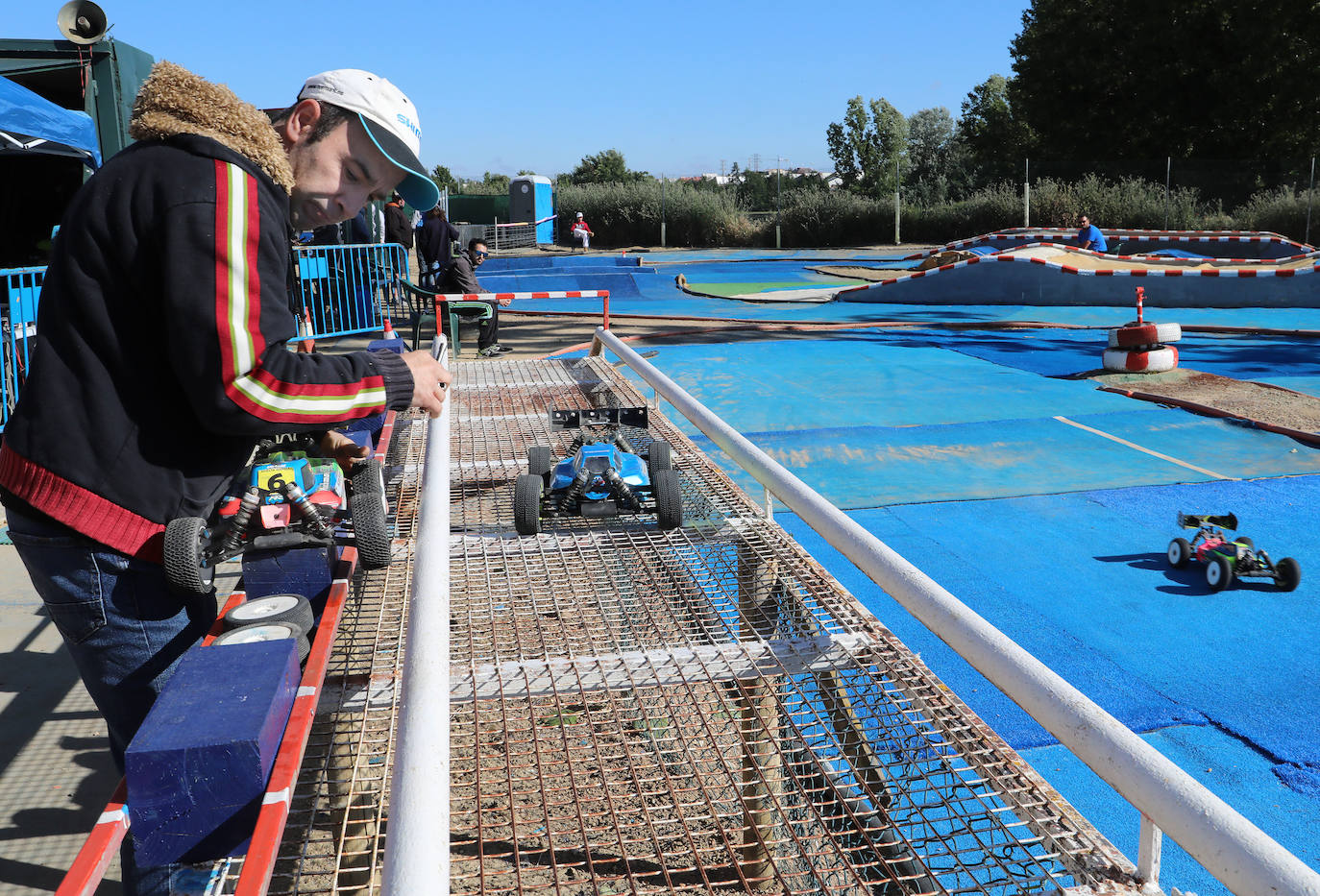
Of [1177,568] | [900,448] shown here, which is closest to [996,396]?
[900,448]

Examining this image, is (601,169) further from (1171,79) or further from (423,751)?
(423,751)

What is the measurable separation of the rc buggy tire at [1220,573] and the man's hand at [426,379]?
4635 mm

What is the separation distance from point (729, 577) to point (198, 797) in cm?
167

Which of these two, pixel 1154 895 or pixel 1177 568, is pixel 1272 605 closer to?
pixel 1177 568

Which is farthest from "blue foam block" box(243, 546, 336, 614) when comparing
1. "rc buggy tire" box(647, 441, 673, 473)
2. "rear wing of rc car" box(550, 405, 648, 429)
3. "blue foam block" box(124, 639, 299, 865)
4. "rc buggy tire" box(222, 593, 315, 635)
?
"rear wing of rc car" box(550, 405, 648, 429)

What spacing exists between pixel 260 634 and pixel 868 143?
203ft

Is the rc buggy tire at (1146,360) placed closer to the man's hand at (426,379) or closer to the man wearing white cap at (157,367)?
the man's hand at (426,379)

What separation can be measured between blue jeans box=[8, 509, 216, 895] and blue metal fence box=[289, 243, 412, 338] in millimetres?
11289

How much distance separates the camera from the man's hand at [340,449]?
310 centimetres

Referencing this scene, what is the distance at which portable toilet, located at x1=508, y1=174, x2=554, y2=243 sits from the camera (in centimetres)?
4366

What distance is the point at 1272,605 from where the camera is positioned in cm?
504

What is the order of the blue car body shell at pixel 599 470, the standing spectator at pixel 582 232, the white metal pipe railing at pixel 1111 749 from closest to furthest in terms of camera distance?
the white metal pipe railing at pixel 1111 749, the blue car body shell at pixel 599 470, the standing spectator at pixel 582 232

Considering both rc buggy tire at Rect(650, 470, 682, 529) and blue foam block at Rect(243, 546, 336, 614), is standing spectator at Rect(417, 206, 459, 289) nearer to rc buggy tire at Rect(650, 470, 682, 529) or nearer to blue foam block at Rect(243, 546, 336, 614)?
rc buggy tire at Rect(650, 470, 682, 529)

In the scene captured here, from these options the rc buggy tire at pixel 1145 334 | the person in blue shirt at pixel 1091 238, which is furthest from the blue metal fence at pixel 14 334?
the person in blue shirt at pixel 1091 238
